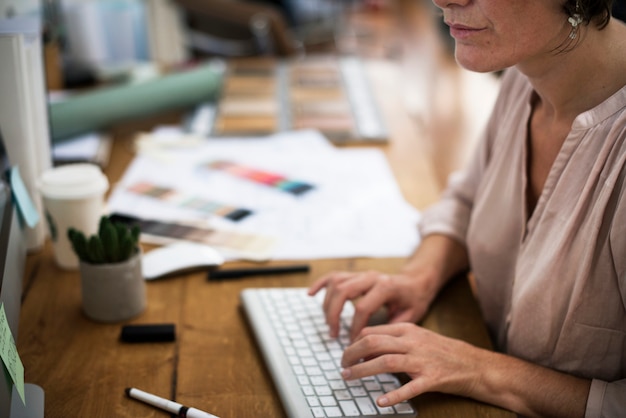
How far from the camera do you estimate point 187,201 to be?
1.54 metres

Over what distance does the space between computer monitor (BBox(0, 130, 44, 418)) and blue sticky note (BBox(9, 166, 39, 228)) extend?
1 centimetres

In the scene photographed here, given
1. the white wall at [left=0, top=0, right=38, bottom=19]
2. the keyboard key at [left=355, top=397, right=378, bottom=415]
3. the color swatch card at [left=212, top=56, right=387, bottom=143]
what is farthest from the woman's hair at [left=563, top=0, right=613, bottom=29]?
the white wall at [left=0, top=0, right=38, bottom=19]

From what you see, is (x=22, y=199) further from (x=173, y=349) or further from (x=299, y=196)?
(x=299, y=196)

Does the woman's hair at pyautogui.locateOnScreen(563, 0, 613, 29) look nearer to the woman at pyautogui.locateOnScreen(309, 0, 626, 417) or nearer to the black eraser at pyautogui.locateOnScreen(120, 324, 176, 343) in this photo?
the woman at pyautogui.locateOnScreen(309, 0, 626, 417)

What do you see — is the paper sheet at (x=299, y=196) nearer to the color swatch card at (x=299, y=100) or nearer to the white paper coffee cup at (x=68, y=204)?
the color swatch card at (x=299, y=100)

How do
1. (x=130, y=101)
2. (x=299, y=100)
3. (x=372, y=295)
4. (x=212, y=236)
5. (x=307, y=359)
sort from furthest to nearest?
(x=299, y=100)
(x=130, y=101)
(x=212, y=236)
(x=372, y=295)
(x=307, y=359)

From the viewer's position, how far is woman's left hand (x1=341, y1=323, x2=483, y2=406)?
938mm

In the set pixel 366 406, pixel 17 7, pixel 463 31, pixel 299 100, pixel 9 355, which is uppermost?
pixel 463 31

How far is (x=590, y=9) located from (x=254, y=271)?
66 cm

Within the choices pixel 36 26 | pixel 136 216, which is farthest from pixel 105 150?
pixel 36 26

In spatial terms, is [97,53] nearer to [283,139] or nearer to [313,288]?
[283,139]

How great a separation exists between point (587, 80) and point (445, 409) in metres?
0.49

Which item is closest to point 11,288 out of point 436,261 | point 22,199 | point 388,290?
point 22,199

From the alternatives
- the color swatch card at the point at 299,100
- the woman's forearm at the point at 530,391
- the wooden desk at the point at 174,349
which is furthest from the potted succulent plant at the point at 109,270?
the color swatch card at the point at 299,100
